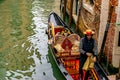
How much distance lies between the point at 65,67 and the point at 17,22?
845cm

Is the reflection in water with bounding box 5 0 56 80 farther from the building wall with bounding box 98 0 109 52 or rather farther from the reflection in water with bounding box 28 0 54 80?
the building wall with bounding box 98 0 109 52

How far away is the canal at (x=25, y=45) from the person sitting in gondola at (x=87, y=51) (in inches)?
76.2

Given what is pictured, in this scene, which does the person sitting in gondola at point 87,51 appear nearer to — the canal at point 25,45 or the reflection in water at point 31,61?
the canal at point 25,45

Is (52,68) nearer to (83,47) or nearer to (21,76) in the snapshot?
(21,76)

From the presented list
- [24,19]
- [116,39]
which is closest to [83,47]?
[116,39]

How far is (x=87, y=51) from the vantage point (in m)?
8.29

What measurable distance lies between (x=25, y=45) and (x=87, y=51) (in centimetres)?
570

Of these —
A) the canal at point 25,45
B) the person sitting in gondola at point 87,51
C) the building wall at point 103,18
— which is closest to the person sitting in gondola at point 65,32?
the canal at point 25,45

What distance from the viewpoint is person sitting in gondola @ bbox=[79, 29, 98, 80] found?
8.16 m

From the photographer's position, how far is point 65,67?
10.1m

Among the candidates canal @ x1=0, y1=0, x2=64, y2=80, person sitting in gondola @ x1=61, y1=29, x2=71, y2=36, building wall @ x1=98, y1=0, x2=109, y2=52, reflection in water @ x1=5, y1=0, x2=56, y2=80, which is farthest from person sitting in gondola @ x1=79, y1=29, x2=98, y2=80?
person sitting in gondola @ x1=61, y1=29, x2=71, y2=36

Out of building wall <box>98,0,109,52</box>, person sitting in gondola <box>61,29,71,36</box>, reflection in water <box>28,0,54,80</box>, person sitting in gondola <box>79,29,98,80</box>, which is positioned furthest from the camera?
person sitting in gondola <box>61,29,71,36</box>

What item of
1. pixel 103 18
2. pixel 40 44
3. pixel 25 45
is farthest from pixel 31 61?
pixel 103 18

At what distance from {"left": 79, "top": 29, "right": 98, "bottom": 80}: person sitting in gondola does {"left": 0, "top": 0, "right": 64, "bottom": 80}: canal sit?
194 cm
